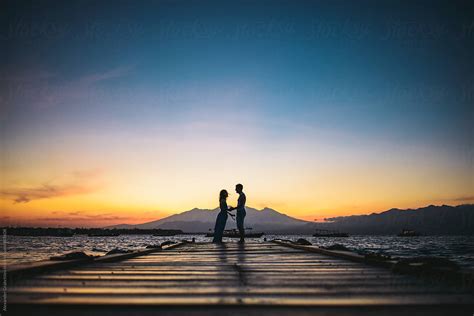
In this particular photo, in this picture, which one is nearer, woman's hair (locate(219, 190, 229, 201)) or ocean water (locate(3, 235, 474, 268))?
woman's hair (locate(219, 190, 229, 201))

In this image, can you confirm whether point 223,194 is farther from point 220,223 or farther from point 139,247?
point 139,247

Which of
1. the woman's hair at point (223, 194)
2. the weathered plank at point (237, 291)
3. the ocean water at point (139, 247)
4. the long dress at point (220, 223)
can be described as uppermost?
the woman's hair at point (223, 194)

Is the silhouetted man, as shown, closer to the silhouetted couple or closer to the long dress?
the silhouetted couple

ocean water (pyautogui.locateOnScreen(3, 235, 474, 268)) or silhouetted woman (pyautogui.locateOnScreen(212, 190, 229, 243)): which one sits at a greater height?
silhouetted woman (pyautogui.locateOnScreen(212, 190, 229, 243))

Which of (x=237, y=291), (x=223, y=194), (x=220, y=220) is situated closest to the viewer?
(x=237, y=291)

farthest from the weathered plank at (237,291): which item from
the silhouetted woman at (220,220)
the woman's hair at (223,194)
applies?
the silhouetted woman at (220,220)

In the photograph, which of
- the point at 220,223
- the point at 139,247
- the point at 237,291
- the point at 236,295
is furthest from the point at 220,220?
the point at 139,247

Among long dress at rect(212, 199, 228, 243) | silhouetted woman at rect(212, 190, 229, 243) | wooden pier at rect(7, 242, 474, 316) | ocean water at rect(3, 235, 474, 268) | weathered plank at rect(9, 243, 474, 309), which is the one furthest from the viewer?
ocean water at rect(3, 235, 474, 268)

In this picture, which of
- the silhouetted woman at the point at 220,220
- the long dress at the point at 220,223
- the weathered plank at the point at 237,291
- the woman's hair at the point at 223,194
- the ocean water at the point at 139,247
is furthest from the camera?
the ocean water at the point at 139,247

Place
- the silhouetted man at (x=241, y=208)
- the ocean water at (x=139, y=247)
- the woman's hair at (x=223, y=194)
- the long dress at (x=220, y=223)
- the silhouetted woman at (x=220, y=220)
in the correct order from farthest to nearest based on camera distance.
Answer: the ocean water at (x=139, y=247) < the long dress at (x=220, y=223) < the silhouetted woman at (x=220, y=220) < the woman's hair at (x=223, y=194) < the silhouetted man at (x=241, y=208)

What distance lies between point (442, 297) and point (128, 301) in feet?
6.88

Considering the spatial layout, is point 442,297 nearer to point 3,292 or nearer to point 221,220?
point 3,292

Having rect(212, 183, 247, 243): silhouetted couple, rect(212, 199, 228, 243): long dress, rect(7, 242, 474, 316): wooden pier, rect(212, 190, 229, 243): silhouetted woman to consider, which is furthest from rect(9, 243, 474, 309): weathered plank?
rect(212, 199, 228, 243): long dress

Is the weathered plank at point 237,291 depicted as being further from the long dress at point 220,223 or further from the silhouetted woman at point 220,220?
the long dress at point 220,223
